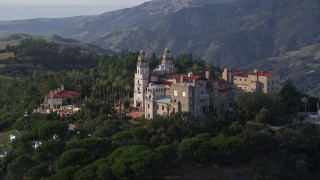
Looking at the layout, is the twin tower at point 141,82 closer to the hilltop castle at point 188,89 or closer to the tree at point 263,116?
the hilltop castle at point 188,89

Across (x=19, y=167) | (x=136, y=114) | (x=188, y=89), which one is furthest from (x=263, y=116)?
(x=19, y=167)

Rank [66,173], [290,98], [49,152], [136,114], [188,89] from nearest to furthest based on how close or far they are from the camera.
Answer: [66,173], [49,152], [188,89], [136,114], [290,98]

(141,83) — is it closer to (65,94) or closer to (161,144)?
(65,94)

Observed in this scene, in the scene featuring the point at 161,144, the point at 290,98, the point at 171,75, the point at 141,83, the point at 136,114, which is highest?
the point at 171,75

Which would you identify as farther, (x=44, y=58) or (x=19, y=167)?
(x=44, y=58)

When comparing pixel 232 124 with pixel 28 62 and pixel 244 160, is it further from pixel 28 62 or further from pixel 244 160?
pixel 28 62

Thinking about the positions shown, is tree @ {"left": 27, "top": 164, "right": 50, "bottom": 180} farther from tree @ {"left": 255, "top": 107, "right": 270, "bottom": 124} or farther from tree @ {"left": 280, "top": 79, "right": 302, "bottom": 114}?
tree @ {"left": 280, "top": 79, "right": 302, "bottom": 114}

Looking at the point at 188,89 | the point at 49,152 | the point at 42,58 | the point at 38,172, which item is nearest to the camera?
the point at 38,172
